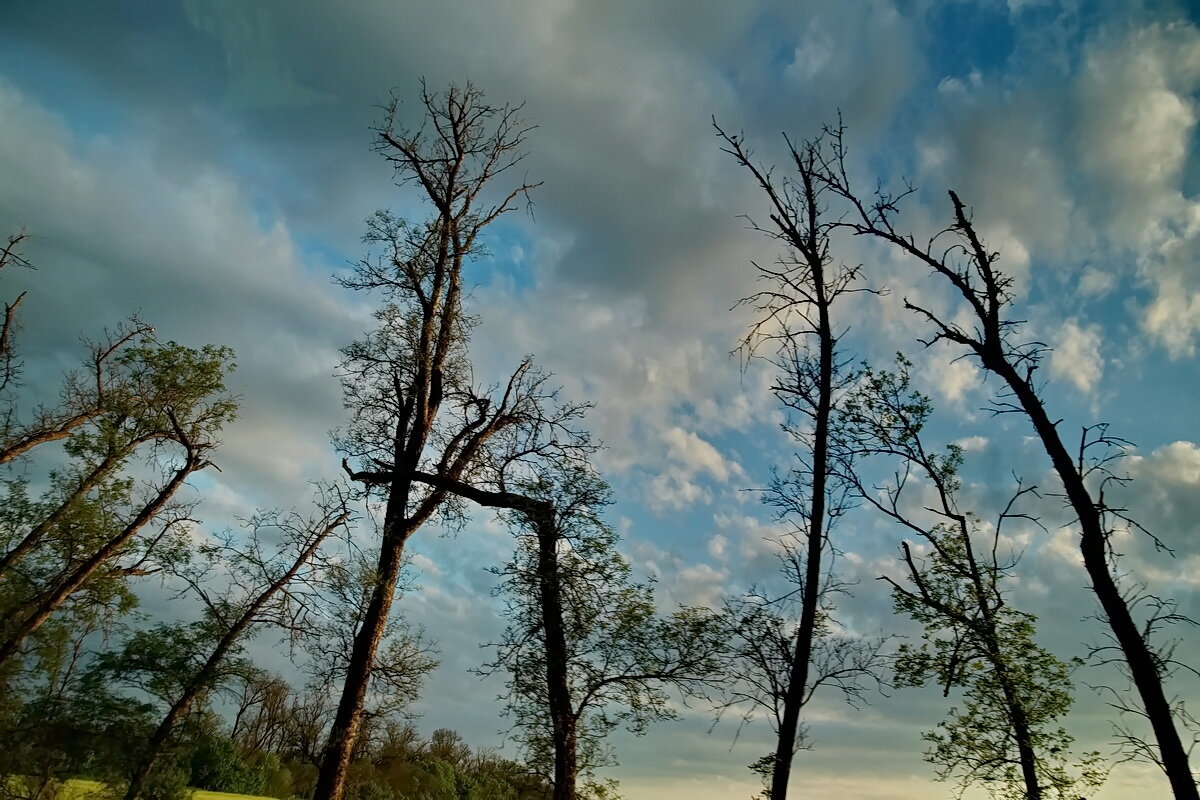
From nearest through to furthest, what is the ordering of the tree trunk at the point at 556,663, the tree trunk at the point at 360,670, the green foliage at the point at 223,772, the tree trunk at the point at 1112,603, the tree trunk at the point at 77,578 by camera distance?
the tree trunk at the point at 1112,603, the tree trunk at the point at 360,670, the tree trunk at the point at 556,663, the tree trunk at the point at 77,578, the green foliage at the point at 223,772

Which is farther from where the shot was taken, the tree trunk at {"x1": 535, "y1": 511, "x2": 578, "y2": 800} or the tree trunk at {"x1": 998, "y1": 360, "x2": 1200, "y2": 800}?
the tree trunk at {"x1": 535, "y1": 511, "x2": 578, "y2": 800}

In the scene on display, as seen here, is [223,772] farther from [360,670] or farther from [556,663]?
[556,663]

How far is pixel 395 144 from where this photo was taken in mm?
14766

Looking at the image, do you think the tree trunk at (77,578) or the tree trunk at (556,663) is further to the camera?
the tree trunk at (77,578)

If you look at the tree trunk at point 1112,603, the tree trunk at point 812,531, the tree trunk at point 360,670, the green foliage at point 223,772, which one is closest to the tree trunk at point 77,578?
the tree trunk at point 360,670

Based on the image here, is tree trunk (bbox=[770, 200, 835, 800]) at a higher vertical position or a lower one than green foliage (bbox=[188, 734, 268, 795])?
higher

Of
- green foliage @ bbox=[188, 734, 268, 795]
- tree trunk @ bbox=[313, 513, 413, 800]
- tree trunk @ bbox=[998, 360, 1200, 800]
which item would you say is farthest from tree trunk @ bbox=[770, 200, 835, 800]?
green foliage @ bbox=[188, 734, 268, 795]

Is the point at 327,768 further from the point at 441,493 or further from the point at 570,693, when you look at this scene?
the point at 441,493

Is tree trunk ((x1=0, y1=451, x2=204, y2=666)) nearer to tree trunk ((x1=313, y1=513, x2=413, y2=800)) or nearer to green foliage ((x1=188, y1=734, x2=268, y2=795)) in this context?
tree trunk ((x1=313, y1=513, x2=413, y2=800))

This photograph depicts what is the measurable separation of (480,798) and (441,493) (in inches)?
615

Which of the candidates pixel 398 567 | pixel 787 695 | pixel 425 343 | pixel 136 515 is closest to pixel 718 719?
pixel 787 695

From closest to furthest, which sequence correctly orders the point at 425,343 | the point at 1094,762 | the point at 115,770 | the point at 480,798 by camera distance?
the point at 115,770, the point at 1094,762, the point at 425,343, the point at 480,798

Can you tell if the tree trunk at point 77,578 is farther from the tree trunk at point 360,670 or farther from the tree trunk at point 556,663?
the tree trunk at point 556,663

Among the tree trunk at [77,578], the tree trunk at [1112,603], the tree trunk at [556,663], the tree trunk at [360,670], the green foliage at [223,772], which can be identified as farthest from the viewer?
the green foliage at [223,772]
